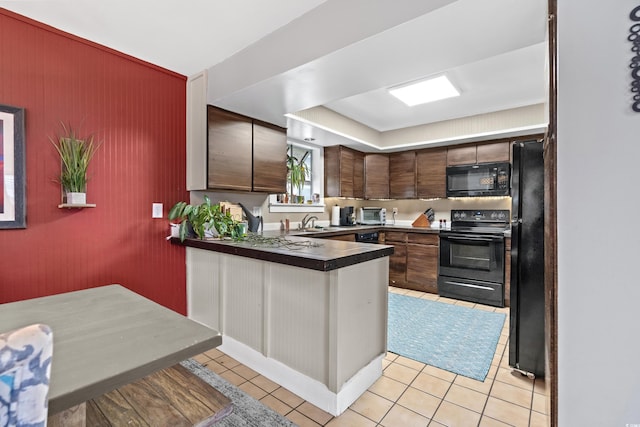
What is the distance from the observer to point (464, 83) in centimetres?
301

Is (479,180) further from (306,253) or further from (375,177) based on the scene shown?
(306,253)

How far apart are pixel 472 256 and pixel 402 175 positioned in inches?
67.0

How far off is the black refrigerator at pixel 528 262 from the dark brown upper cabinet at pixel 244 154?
225 cm

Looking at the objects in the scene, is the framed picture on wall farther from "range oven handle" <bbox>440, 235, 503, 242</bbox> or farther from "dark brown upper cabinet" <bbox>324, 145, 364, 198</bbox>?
"range oven handle" <bbox>440, 235, 503, 242</bbox>

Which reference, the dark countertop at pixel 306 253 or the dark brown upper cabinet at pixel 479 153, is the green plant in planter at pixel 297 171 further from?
the dark brown upper cabinet at pixel 479 153

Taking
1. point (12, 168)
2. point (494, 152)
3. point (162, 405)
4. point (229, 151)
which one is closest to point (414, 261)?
point (494, 152)

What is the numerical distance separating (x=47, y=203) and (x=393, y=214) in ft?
15.0

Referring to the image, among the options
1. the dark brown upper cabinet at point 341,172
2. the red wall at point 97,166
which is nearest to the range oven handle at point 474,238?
the dark brown upper cabinet at point 341,172

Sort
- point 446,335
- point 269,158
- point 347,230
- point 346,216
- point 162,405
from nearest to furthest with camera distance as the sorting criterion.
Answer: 1. point 162,405
2. point 446,335
3. point 269,158
4. point 347,230
5. point 346,216

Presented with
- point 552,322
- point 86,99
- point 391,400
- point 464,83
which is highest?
point 464,83

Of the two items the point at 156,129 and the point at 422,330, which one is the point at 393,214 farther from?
the point at 156,129

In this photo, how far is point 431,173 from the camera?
460 centimetres

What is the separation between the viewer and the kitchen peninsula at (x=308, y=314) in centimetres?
175

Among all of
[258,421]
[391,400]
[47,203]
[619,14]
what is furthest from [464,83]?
[47,203]
